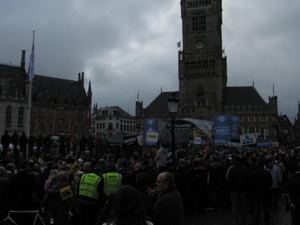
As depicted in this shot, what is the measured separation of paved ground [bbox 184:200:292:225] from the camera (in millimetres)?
11250

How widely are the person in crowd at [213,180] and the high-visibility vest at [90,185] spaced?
6.17 m

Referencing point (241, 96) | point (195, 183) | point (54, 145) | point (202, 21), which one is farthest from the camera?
point (202, 21)

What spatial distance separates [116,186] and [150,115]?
277 ft

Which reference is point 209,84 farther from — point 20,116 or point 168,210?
point 168,210

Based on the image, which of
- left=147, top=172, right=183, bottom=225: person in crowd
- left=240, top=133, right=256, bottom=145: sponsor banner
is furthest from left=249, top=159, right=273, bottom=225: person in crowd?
left=240, top=133, right=256, bottom=145: sponsor banner

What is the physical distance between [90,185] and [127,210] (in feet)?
16.2

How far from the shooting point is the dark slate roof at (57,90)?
223 feet

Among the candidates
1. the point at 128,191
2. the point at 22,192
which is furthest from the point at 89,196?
the point at 128,191

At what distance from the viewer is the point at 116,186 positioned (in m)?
8.50

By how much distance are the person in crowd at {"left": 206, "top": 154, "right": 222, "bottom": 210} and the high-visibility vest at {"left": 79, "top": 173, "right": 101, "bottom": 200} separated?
20.2 ft

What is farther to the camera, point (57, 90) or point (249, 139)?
point (57, 90)

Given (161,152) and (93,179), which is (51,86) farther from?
(93,179)

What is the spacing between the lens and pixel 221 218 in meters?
12.1

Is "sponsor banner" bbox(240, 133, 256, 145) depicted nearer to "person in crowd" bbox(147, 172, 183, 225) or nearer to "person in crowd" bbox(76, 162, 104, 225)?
"person in crowd" bbox(76, 162, 104, 225)
